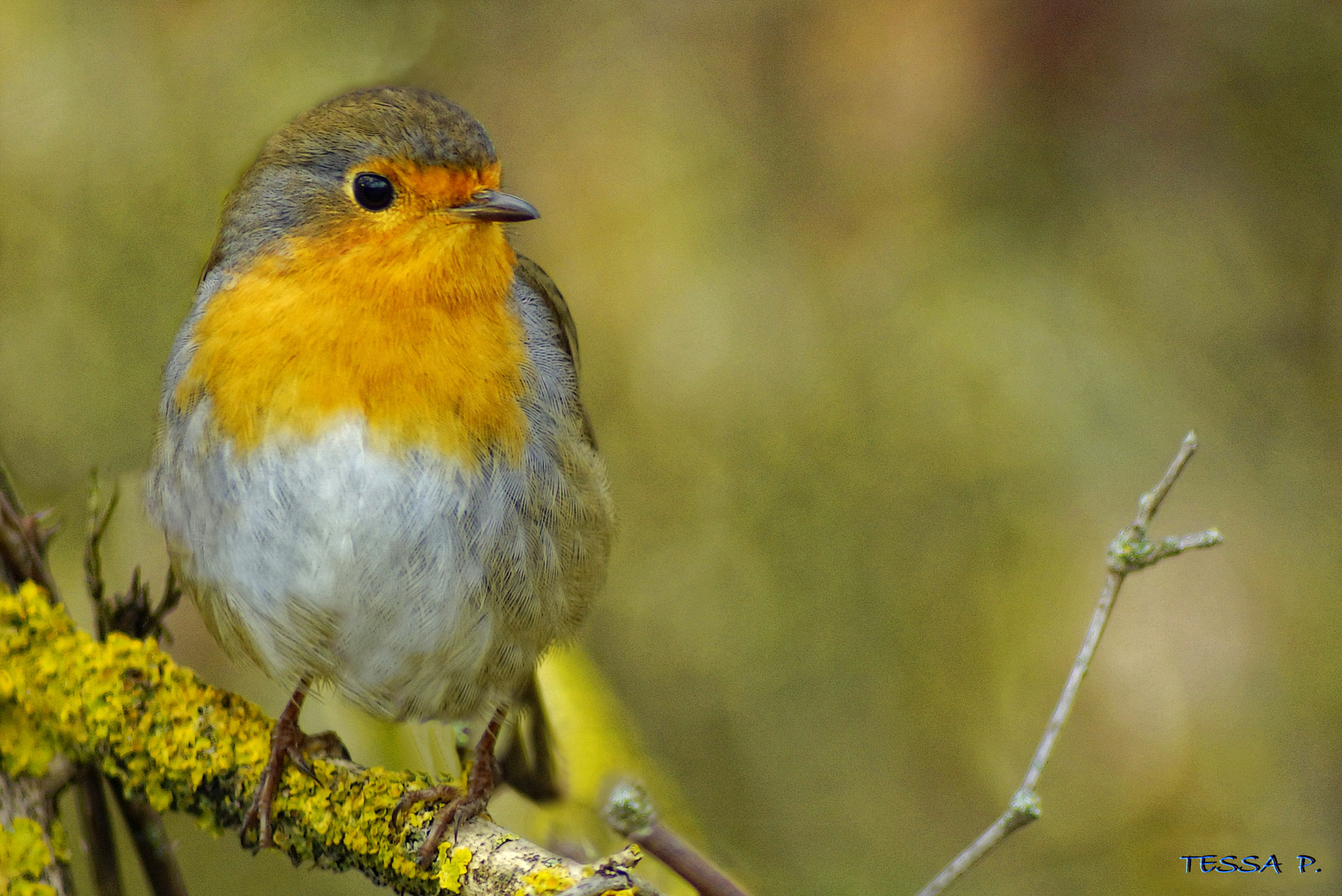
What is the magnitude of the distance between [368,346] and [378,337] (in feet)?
0.08

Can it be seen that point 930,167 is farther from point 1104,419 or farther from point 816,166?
point 1104,419

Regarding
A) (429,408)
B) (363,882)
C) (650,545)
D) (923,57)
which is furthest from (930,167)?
(363,882)

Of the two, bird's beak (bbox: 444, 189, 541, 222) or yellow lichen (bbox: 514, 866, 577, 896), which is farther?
bird's beak (bbox: 444, 189, 541, 222)

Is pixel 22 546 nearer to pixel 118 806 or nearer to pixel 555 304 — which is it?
pixel 118 806

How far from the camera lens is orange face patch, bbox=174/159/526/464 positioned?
213 cm

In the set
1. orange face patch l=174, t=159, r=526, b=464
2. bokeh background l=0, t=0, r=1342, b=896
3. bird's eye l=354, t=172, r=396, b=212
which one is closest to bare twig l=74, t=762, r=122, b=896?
orange face patch l=174, t=159, r=526, b=464

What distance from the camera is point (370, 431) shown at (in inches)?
83.5

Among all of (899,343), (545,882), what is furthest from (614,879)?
(899,343)

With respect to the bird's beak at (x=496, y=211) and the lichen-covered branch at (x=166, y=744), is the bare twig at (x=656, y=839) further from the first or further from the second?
the bird's beak at (x=496, y=211)

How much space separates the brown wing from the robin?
21 cm

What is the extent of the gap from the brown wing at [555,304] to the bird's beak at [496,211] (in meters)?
0.36

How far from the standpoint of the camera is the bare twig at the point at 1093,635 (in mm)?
1470

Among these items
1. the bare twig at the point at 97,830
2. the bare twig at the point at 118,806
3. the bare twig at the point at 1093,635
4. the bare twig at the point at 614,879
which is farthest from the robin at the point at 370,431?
the bare twig at the point at 1093,635

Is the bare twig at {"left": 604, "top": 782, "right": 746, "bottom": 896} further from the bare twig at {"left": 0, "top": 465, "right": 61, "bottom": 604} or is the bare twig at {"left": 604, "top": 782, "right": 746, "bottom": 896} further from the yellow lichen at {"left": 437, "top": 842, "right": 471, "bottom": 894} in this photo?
the bare twig at {"left": 0, "top": 465, "right": 61, "bottom": 604}
